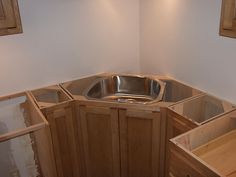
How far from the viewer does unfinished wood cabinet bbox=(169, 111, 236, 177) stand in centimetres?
118

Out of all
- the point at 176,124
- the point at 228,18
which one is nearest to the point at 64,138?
the point at 176,124

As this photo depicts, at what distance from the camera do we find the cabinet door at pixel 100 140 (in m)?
1.88

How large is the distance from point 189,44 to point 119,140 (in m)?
0.88

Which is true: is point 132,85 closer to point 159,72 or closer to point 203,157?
point 159,72

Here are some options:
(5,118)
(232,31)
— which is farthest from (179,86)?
(5,118)

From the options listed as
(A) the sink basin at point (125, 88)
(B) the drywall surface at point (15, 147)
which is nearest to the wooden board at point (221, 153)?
(A) the sink basin at point (125, 88)

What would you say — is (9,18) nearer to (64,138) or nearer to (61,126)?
(61,126)

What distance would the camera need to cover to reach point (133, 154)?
1963 millimetres

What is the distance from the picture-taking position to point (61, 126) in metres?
1.87

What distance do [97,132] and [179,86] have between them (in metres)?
0.74

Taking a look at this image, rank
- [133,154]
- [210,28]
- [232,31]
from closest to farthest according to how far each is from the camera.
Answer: [232,31] < [210,28] < [133,154]

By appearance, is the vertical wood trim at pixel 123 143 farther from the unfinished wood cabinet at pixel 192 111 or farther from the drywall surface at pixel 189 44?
the drywall surface at pixel 189 44

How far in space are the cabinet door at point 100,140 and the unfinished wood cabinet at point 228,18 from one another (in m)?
0.89

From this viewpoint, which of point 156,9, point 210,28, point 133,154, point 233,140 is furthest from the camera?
point 156,9
